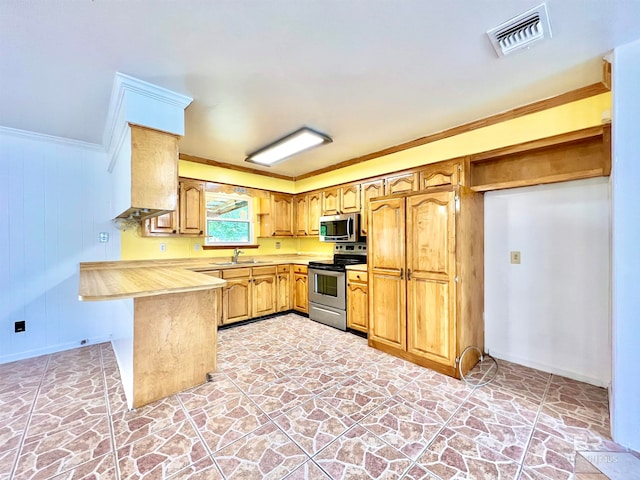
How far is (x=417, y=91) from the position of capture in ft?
7.50

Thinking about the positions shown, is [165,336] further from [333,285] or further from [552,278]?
[552,278]

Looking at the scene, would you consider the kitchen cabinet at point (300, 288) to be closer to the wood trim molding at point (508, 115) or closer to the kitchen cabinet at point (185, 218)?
the kitchen cabinet at point (185, 218)

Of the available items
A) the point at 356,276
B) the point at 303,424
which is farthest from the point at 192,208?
the point at 303,424

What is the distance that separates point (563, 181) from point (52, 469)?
13.8ft

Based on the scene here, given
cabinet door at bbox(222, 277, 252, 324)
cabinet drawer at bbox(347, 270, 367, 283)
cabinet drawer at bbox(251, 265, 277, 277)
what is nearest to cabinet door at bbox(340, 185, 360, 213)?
cabinet drawer at bbox(347, 270, 367, 283)

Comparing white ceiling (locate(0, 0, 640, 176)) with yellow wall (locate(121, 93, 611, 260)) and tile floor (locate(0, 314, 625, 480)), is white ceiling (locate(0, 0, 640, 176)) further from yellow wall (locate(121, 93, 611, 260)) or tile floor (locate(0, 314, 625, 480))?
tile floor (locate(0, 314, 625, 480))

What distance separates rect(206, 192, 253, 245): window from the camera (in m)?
4.39

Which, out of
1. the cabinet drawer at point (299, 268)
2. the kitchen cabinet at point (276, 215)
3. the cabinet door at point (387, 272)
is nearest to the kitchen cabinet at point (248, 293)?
the cabinet drawer at point (299, 268)

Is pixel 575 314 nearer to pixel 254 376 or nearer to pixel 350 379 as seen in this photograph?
pixel 350 379

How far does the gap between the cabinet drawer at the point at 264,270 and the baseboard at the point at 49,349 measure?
199cm

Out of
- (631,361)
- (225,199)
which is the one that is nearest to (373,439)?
(631,361)

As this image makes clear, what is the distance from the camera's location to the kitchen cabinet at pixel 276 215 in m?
4.85

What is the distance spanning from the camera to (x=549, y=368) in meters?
2.57

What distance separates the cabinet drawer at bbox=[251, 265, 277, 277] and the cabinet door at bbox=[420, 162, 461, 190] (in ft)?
8.46
